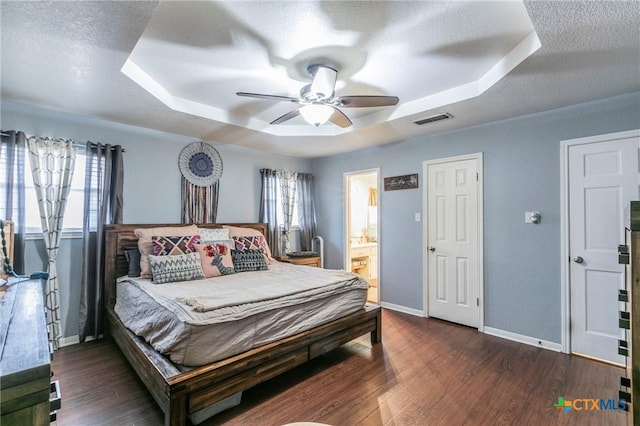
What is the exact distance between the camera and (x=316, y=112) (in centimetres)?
247

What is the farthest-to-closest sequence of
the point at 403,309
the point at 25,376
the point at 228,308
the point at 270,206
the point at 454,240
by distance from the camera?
the point at 270,206 < the point at 403,309 < the point at 454,240 < the point at 228,308 < the point at 25,376

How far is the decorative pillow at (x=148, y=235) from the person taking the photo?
3022 millimetres

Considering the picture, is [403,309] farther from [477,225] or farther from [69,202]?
[69,202]

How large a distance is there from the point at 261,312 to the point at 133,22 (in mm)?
1949

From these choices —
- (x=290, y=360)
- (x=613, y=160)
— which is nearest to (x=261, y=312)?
(x=290, y=360)

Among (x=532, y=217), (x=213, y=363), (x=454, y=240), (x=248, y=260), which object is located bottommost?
(x=213, y=363)

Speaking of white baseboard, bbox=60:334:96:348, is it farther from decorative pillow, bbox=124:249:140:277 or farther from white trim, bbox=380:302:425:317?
white trim, bbox=380:302:425:317

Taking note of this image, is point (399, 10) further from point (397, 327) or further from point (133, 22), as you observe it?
point (397, 327)

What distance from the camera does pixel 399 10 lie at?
1.74 meters

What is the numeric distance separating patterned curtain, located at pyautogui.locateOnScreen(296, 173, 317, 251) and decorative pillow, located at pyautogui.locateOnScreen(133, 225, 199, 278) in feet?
6.50

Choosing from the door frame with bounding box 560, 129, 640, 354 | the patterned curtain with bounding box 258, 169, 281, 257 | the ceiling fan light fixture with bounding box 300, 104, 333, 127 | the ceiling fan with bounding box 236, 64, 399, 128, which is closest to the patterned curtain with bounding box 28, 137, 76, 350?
the ceiling fan with bounding box 236, 64, 399, 128

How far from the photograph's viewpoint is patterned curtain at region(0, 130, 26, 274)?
→ 2691 millimetres

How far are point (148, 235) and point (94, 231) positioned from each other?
0.57 m

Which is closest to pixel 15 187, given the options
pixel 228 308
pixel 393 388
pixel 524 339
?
pixel 228 308
